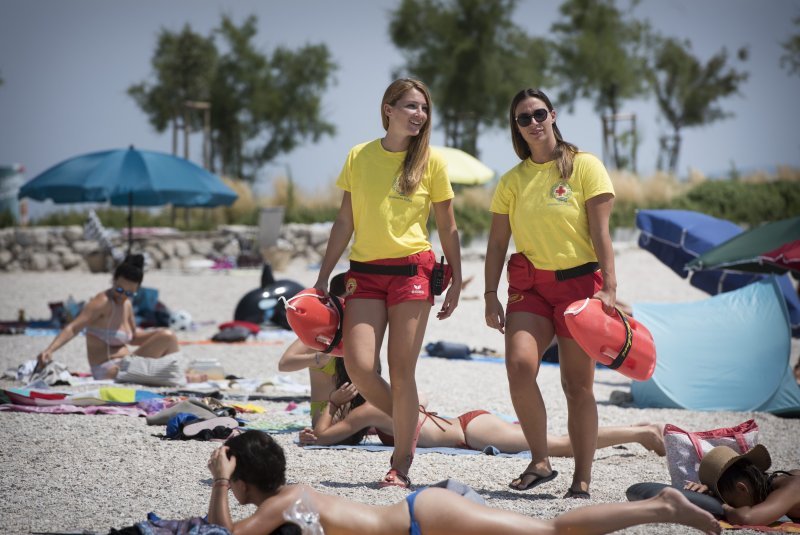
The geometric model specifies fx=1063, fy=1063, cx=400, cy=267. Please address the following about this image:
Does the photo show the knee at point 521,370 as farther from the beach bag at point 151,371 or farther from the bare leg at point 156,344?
the bare leg at point 156,344

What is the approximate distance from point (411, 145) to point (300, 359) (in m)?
1.80

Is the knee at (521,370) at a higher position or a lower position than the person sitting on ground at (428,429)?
higher

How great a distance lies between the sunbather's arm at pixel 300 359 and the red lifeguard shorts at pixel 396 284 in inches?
51.3

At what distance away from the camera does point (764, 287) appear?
855 centimetres

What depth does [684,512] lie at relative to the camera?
3578 mm

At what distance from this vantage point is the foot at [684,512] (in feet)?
11.7

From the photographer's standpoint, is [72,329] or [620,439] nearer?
[620,439]

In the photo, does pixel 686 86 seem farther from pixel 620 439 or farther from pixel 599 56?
pixel 620 439

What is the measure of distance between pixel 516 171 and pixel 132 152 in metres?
9.90

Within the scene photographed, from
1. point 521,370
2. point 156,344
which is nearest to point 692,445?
point 521,370

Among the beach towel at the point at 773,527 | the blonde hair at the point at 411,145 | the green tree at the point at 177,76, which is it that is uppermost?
the green tree at the point at 177,76

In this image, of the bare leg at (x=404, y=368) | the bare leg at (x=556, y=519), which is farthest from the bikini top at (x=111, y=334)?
the bare leg at (x=556, y=519)

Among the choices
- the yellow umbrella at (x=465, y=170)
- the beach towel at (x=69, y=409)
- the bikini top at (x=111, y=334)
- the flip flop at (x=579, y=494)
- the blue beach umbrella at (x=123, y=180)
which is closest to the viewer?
the flip flop at (x=579, y=494)

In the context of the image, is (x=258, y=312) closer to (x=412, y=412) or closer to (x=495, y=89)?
(x=412, y=412)
